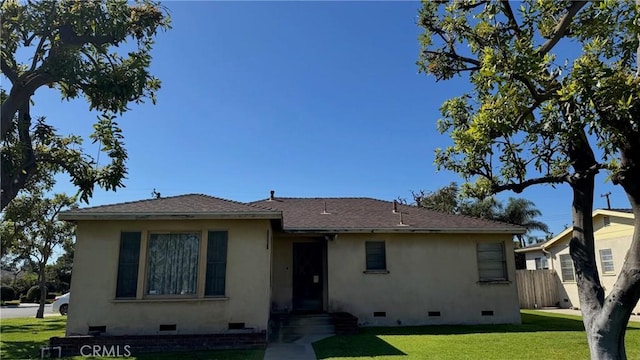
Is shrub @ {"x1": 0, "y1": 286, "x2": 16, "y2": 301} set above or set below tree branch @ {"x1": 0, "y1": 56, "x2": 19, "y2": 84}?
below

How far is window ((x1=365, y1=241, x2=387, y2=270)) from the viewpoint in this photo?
14.6 metres

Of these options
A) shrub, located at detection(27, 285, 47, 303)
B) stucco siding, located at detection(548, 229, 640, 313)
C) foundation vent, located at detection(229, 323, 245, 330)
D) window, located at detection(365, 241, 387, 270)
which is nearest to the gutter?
window, located at detection(365, 241, 387, 270)

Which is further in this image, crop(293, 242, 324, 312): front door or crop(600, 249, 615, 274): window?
crop(600, 249, 615, 274): window

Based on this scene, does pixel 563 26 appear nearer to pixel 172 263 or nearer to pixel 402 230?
pixel 402 230

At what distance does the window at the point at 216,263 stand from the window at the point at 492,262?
9.00 meters

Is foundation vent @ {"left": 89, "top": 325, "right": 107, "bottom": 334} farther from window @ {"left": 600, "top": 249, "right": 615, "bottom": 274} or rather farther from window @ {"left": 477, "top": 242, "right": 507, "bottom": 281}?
window @ {"left": 600, "top": 249, "right": 615, "bottom": 274}

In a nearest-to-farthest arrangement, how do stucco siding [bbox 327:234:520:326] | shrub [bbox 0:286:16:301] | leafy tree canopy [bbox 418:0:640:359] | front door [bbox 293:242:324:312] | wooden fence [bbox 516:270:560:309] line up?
leafy tree canopy [bbox 418:0:640:359], stucco siding [bbox 327:234:520:326], front door [bbox 293:242:324:312], wooden fence [bbox 516:270:560:309], shrub [bbox 0:286:16:301]

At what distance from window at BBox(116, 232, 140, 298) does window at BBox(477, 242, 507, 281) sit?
11.1 m

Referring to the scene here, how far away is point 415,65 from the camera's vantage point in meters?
9.59

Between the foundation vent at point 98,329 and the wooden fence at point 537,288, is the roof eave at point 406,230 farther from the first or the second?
the wooden fence at point 537,288

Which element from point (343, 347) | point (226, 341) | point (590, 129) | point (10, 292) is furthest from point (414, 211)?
point (10, 292)

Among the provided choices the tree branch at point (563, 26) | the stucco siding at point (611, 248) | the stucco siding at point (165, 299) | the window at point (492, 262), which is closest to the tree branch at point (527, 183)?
the tree branch at point (563, 26)

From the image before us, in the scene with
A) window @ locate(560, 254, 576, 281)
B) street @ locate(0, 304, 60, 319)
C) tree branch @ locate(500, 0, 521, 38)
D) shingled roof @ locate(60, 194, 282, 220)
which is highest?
tree branch @ locate(500, 0, 521, 38)

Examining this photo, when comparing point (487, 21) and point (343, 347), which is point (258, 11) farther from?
point (343, 347)
